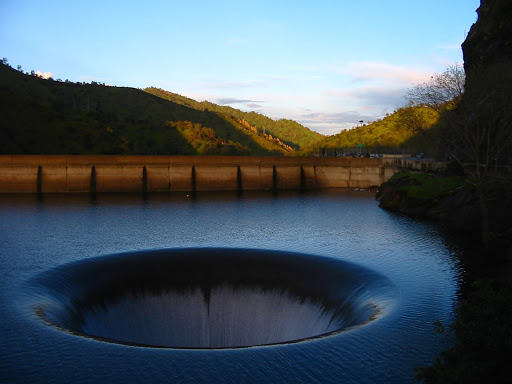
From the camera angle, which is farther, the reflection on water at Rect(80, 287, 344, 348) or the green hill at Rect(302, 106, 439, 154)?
the green hill at Rect(302, 106, 439, 154)

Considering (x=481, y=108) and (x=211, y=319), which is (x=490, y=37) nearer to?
(x=481, y=108)

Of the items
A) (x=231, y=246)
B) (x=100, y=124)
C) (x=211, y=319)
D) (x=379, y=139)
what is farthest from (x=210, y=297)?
(x=379, y=139)

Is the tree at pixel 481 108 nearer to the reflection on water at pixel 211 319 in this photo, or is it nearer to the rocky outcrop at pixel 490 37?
the rocky outcrop at pixel 490 37

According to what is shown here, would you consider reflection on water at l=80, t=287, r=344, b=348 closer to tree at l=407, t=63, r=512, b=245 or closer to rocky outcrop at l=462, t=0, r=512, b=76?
tree at l=407, t=63, r=512, b=245

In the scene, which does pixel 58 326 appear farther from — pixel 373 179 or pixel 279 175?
pixel 373 179

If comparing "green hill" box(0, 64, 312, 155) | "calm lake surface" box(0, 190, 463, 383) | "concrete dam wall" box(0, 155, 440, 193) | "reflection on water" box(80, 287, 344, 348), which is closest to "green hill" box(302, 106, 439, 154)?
"green hill" box(0, 64, 312, 155)

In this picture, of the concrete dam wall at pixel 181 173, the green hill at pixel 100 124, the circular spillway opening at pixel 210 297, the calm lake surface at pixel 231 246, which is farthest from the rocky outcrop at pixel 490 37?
the green hill at pixel 100 124

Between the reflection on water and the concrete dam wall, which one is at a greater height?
the concrete dam wall

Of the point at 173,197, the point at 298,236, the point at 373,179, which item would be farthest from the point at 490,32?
the point at 173,197

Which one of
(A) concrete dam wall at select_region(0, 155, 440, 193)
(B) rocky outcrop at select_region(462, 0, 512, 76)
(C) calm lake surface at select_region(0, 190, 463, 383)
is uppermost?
(B) rocky outcrop at select_region(462, 0, 512, 76)
